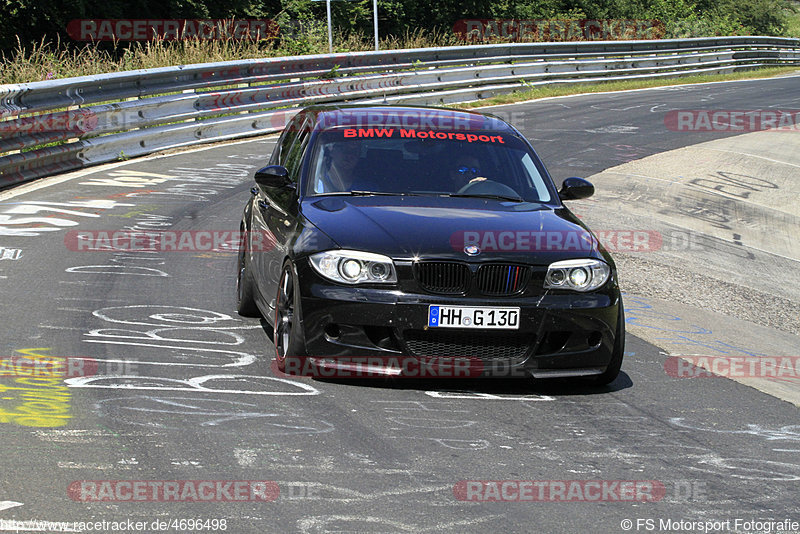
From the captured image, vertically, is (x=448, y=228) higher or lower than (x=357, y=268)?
higher

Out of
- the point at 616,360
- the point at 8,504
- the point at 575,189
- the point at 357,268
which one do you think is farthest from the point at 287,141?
the point at 8,504

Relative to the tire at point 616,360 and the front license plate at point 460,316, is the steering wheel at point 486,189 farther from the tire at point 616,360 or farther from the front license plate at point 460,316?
the front license plate at point 460,316

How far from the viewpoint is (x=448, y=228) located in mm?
6262

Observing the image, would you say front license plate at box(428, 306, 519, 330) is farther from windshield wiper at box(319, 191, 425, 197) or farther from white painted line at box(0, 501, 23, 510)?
white painted line at box(0, 501, 23, 510)

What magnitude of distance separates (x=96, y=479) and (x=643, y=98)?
83.5ft

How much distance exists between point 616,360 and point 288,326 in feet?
6.25

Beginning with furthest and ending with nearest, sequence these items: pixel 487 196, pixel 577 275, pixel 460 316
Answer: pixel 487 196 < pixel 577 275 < pixel 460 316

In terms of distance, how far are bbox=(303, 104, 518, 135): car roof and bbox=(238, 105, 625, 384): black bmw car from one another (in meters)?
0.79

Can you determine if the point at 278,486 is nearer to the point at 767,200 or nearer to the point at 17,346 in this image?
the point at 17,346

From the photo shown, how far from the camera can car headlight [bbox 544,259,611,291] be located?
6.05 meters

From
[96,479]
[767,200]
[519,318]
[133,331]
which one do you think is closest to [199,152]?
[767,200]

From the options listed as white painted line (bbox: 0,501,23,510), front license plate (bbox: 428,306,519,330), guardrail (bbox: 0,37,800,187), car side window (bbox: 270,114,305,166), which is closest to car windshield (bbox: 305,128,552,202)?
car side window (bbox: 270,114,305,166)

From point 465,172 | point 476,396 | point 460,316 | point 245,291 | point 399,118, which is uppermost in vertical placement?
point 399,118

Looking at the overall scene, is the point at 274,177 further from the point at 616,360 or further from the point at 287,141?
the point at 616,360
